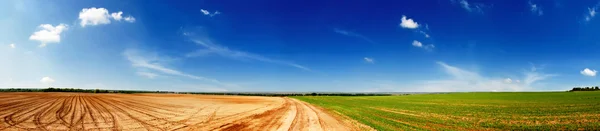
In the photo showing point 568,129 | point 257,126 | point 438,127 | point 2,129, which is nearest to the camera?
point 2,129

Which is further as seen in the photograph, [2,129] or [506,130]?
[506,130]

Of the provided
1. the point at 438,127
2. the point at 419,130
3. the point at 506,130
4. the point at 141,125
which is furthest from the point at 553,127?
the point at 141,125

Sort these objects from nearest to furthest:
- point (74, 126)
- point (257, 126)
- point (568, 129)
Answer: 1. point (74, 126)
2. point (568, 129)
3. point (257, 126)

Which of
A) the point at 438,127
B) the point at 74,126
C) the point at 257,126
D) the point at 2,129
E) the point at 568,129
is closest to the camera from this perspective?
the point at 2,129

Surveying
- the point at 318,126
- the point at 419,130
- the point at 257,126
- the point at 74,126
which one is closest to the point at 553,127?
the point at 419,130

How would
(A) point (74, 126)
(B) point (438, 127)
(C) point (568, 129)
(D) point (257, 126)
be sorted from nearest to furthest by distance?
1. (A) point (74, 126)
2. (C) point (568, 129)
3. (D) point (257, 126)
4. (B) point (438, 127)

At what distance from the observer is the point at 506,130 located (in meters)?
17.0

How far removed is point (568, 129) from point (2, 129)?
2839 cm

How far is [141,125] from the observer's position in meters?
16.2

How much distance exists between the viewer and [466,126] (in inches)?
738

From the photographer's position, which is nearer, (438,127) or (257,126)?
(257,126)

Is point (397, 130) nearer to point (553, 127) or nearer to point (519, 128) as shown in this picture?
point (519, 128)

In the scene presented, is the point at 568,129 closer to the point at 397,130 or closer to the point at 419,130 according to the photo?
the point at 419,130

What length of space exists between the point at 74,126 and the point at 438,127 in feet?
66.9
